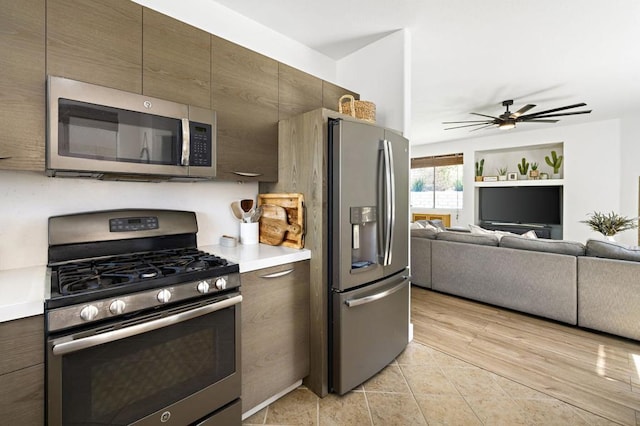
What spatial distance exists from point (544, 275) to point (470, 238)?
2.62ft

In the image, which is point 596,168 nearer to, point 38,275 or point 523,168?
point 523,168

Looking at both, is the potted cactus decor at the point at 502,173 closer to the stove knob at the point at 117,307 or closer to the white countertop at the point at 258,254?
the white countertop at the point at 258,254

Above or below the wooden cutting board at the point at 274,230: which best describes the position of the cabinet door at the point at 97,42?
above

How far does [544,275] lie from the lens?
300 centimetres

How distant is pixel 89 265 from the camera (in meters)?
1.48

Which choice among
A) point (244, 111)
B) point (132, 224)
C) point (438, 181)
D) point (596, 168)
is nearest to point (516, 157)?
point (596, 168)

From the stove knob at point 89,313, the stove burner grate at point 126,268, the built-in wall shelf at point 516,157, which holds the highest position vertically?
the built-in wall shelf at point 516,157

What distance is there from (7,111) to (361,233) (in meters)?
1.79

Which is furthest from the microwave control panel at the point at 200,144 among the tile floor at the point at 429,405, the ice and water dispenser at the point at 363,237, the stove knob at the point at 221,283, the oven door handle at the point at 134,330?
the tile floor at the point at 429,405

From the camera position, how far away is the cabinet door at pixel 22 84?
3.97 feet

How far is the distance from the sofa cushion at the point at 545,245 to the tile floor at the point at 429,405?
1591mm

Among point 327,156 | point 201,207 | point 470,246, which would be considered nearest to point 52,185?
point 201,207

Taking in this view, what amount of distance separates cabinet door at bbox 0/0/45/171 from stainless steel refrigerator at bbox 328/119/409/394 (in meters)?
1.38

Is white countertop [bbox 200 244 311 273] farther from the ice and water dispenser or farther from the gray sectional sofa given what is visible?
the gray sectional sofa
